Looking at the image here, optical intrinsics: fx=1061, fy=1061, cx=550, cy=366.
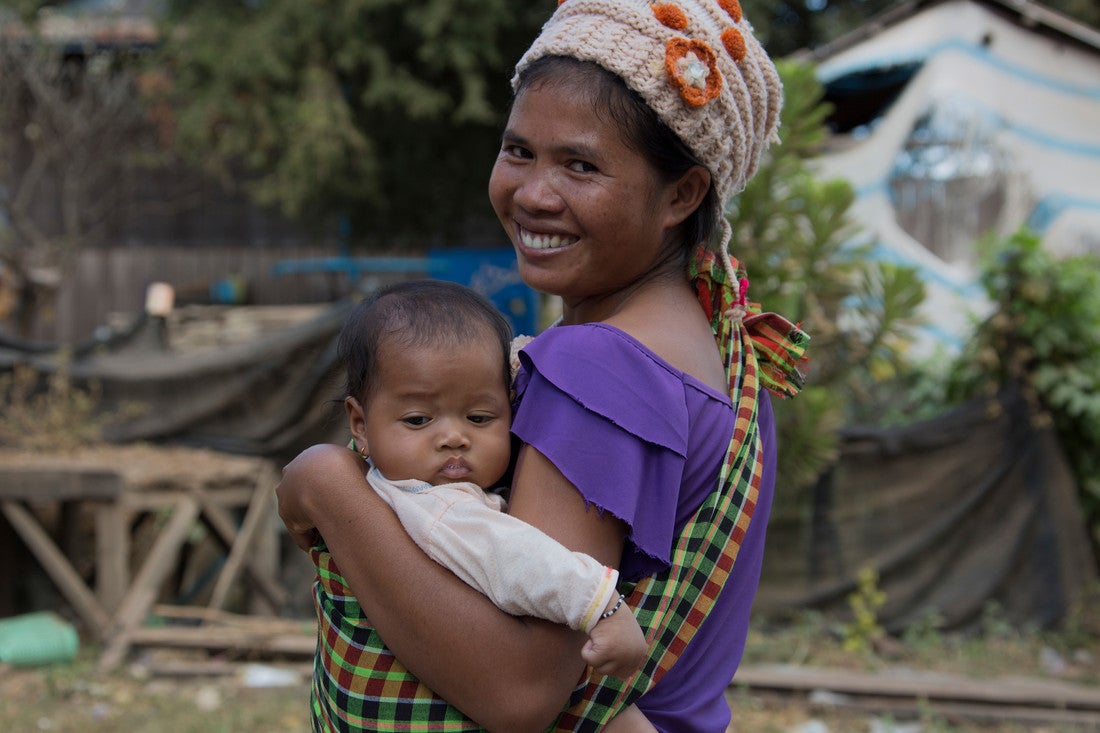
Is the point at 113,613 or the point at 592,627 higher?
the point at 592,627

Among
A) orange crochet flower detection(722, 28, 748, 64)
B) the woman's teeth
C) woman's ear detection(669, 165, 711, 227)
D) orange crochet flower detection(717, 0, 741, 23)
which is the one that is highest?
orange crochet flower detection(717, 0, 741, 23)

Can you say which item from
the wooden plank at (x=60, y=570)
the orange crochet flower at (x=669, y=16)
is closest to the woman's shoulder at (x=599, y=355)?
the orange crochet flower at (x=669, y=16)

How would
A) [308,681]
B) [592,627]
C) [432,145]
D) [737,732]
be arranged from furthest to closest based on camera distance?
[432,145] → [308,681] → [737,732] → [592,627]

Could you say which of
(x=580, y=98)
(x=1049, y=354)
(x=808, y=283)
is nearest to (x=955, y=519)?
(x=1049, y=354)

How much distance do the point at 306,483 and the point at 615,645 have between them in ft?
1.67

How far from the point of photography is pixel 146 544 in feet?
21.9

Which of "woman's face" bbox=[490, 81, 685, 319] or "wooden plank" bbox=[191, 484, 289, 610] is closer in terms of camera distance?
"woman's face" bbox=[490, 81, 685, 319]

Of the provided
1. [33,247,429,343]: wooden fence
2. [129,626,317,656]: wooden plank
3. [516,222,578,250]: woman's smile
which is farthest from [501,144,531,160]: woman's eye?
[33,247,429,343]: wooden fence

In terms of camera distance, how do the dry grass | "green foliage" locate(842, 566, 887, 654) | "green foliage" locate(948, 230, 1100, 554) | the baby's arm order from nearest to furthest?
the baby's arm → the dry grass → "green foliage" locate(842, 566, 887, 654) → "green foliage" locate(948, 230, 1100, 554)

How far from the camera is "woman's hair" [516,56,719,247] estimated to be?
1525 millimetres

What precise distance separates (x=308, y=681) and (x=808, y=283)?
10.8 ft

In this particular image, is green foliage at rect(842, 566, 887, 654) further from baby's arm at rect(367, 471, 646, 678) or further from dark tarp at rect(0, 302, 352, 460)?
baby's arm at rect(367, 471, 646, 678)

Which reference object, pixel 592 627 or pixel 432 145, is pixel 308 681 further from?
pixel 432 145

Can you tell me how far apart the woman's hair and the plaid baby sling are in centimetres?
31
